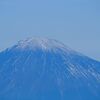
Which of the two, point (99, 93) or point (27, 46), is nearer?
point (99, 93)

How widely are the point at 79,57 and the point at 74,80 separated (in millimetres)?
15550

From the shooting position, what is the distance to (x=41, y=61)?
6939 inches

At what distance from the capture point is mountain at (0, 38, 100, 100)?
16100 cm

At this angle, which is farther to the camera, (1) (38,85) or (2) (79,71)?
(2) (79,71)

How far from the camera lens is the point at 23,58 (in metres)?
177

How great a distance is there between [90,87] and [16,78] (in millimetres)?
24069

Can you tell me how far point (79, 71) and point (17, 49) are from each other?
76.4 ft

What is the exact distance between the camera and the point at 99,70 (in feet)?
591

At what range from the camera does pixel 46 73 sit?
563 feet

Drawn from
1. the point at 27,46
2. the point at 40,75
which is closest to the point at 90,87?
the point at 40,75

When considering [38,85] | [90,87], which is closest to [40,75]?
[38,85]

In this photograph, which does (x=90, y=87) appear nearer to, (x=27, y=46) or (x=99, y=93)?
(x=99, y=93)

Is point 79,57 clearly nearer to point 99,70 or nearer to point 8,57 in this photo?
point 99,70

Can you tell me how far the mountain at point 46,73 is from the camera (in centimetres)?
16100
